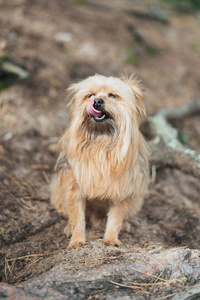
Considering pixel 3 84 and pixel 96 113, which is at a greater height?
pixel 96 113

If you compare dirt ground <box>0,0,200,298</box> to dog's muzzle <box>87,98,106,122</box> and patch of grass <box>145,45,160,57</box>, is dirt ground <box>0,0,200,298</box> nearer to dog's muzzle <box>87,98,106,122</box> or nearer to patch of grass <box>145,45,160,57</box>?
patch of grass <box>145,45,160,57</box>

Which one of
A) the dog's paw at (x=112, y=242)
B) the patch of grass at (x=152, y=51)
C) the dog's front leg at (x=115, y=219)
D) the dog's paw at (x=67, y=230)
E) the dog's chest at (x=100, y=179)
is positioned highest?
the patch of grass at (x=152, y=51)

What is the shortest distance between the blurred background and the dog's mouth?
7.26 ft

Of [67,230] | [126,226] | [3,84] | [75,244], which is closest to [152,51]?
[3,84]

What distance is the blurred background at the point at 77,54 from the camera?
5.48 metres

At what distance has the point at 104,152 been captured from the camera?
10.5ft

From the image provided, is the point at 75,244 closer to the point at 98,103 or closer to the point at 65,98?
the point at 98,103

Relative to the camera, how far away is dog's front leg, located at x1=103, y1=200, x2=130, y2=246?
3.33 metres

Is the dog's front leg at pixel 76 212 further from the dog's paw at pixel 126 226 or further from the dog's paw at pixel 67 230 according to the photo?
the dog's paw at pixel 126 226

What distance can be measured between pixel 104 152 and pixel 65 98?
9.52 feet

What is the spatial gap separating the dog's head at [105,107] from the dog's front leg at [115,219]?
820 millimetres

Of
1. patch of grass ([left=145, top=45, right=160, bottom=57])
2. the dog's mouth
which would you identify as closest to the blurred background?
patch of grass ([left=145, top=45, right=160, bottom=57])

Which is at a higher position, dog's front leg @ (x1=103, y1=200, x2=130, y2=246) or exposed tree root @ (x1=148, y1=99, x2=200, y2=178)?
exposed tree root @ (x1=148, y1=99, x2=200, y2=178)

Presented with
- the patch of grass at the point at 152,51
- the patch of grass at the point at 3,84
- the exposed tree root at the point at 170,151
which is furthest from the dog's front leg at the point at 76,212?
the patch of grass at the point at 152,51
